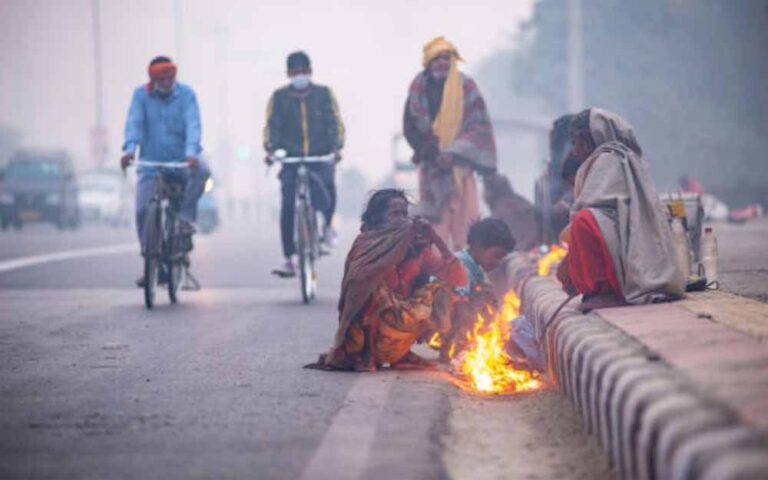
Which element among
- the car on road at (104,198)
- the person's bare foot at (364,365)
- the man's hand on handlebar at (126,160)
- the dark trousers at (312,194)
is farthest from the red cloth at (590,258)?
the car on road at (104,198)

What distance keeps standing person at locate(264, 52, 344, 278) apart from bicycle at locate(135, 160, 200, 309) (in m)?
1.10

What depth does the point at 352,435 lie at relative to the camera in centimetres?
572

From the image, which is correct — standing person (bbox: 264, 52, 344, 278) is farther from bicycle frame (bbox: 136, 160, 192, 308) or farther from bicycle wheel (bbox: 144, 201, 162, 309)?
bicycle wheel (bbox: 144, 201, 162, 309)

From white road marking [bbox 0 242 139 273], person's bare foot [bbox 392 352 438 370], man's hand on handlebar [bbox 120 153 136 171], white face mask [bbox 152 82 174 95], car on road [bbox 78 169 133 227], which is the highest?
white face mask [bbox 152 82 174 95]

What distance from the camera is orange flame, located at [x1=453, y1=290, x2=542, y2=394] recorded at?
750 cm

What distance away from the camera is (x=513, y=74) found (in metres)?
64.5

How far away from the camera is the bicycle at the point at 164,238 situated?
11.9 metres

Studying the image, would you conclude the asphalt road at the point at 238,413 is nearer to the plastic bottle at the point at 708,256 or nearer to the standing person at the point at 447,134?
the plastic bottle at the point at 708,256

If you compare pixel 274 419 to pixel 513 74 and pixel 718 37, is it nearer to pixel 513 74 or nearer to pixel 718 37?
pixel 718 37

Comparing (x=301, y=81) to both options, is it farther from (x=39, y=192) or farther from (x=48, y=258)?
(x=39, y=192)

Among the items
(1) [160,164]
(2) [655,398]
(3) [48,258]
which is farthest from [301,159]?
(2) [655,398]

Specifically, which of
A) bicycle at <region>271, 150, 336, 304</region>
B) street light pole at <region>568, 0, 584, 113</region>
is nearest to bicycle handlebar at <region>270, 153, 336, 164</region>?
bicycle at <region>271, 150, 336, 304</region>

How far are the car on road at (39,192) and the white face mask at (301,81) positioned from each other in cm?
2792

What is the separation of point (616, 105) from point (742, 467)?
51.2 meters
